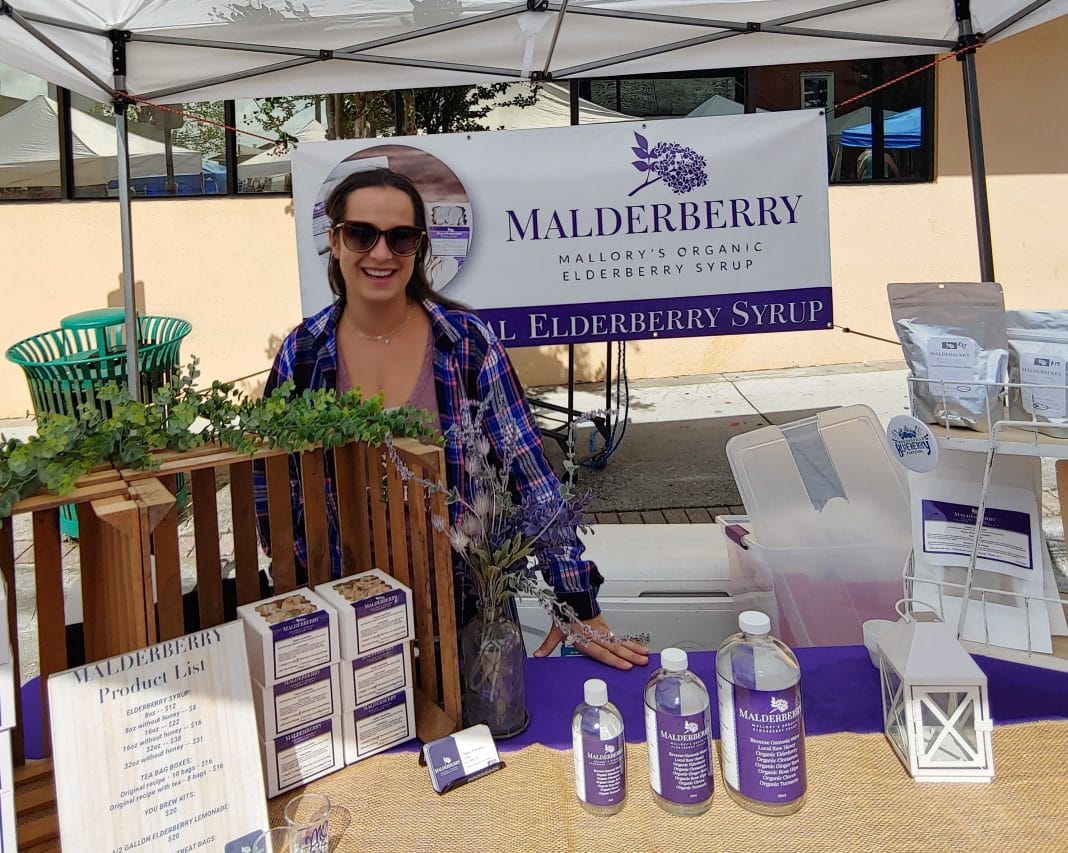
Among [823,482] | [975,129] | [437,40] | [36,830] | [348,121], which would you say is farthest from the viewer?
[348,121]

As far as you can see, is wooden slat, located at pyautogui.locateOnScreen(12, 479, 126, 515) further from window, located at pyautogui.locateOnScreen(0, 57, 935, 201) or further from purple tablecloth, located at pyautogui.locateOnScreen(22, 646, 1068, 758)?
window, located at pyautogui.locateOnScreen(0, 57, 935, 201)

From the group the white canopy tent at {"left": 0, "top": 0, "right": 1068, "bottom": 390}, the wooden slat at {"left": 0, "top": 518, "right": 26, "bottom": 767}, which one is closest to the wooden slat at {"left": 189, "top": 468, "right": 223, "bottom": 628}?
the wooden slat at {"left": 0, "top": 518, "right": 26, "bottom": 767}

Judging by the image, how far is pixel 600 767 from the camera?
3.44ft

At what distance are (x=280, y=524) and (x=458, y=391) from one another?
25.2 inches

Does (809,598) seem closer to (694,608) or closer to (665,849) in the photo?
(694,608)

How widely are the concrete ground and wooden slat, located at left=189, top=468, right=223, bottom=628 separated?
201 centimetres

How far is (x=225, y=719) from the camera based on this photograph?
99 centimetres

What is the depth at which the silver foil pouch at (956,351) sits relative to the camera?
126 centimetres

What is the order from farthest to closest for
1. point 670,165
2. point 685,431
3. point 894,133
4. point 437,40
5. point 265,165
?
point 894,133
point 265,165
point 685,431
point 670,165
point 437,40

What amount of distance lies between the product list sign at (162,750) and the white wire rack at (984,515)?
0.97m

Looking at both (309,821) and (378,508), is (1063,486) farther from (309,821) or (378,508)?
(309,821)

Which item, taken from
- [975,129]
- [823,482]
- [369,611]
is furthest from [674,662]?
[975,129]

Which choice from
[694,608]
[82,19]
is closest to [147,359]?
[82,19]

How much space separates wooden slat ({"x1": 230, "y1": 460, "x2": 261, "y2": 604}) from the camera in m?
1.23
